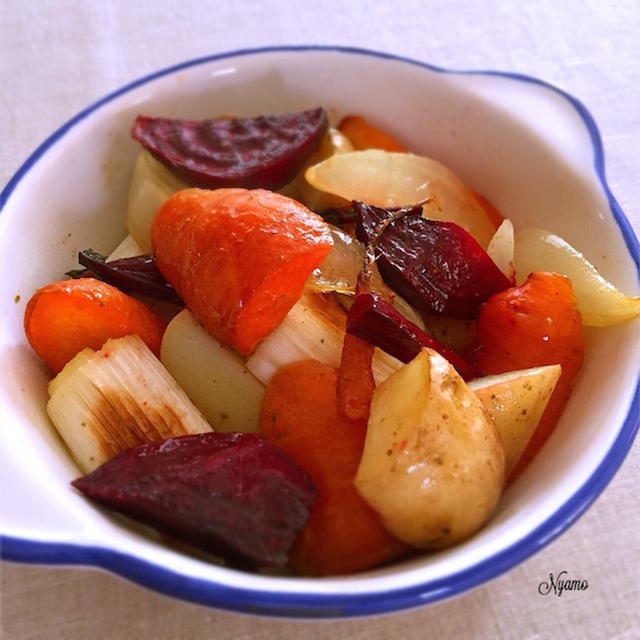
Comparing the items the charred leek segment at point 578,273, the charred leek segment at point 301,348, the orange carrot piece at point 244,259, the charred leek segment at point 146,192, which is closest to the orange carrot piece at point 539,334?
the charred leek segment at point 578,273

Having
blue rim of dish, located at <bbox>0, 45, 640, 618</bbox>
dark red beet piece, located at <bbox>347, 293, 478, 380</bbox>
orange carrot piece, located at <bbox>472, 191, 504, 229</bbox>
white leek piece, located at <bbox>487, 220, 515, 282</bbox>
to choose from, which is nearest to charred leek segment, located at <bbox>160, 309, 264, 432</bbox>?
dark red beet piece, located at <bbox>347, 293, 478, 380</bbox>

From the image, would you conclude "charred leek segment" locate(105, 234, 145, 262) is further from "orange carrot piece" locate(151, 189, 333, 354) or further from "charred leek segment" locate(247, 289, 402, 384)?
"charred leek segment" locate(247, 289, 402, 384)

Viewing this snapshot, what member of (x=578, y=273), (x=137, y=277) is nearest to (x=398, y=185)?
(x=578, y=273)

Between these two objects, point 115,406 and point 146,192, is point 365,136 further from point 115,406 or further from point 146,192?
point 115,406

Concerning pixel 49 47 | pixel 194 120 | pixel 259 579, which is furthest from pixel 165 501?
pixel 49 47

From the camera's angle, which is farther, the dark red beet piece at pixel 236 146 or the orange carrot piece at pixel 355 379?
the dark red beet piece at pixel 236 146

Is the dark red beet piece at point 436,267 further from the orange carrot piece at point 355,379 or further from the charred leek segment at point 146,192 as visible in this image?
the charred leek segment at point 146,192

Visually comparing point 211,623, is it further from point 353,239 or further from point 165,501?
point 353,239
